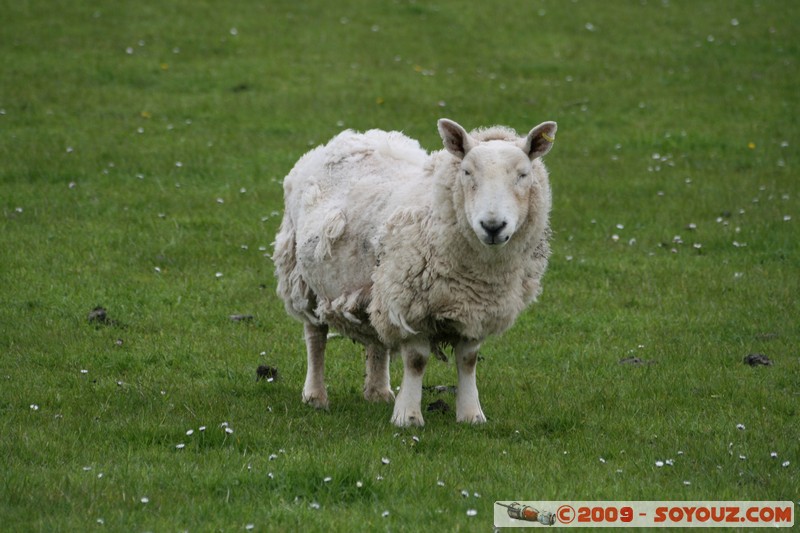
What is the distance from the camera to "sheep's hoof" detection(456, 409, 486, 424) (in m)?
8.00

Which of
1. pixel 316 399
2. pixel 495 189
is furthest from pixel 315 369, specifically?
pixel 495 189

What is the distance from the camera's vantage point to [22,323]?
33.8 feet

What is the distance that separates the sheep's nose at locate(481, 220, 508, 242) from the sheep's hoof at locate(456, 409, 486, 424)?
1554 mm

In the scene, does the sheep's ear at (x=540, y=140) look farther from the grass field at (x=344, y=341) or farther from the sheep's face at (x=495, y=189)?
the grass field at (x=344, y=341)

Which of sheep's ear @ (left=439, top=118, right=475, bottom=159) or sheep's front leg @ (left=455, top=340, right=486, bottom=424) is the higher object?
sheep's ear @ (left=439, top=118, right=475, bottom=159)

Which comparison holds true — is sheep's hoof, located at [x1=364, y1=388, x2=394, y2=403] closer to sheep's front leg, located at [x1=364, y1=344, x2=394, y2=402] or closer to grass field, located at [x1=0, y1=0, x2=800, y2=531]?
sheep's front leg, located at [x1=364, y1=344, x2=394, y2=402]

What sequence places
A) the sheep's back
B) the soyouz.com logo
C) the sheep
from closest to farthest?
the soyouz.com logo < the sheep < the sheep's back

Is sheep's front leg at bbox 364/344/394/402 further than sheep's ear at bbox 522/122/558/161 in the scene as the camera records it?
Yes

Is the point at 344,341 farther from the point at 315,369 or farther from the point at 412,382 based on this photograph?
the point at 412,382

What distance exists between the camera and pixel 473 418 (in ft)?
26.3

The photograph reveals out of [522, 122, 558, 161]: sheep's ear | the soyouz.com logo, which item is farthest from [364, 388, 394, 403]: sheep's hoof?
the soyouz.com logo

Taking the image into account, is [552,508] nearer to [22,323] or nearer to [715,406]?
[715,406]

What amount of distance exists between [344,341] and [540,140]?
12.7 ft

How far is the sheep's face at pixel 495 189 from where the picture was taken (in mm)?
7105
